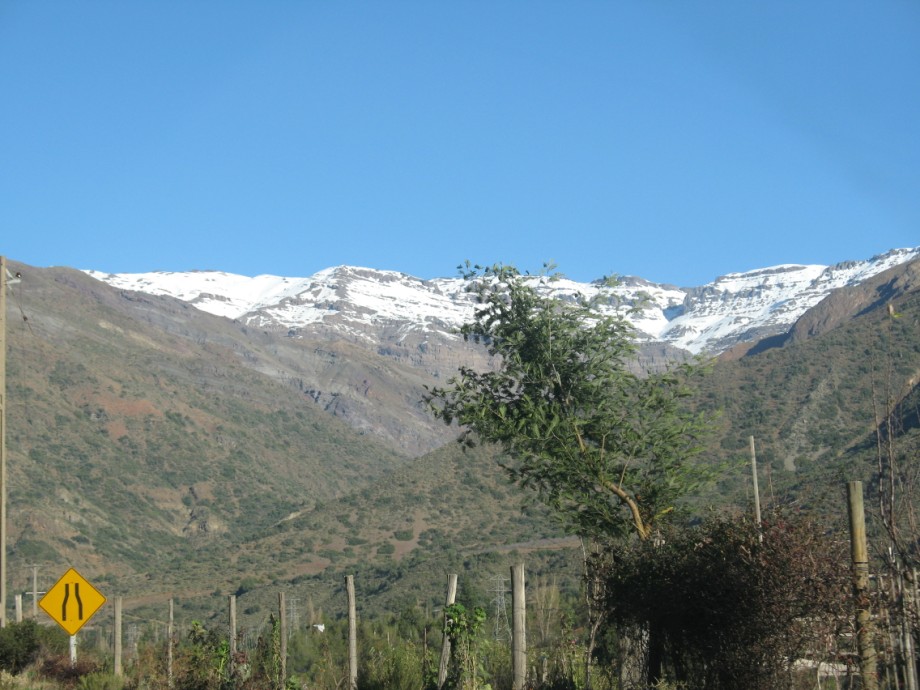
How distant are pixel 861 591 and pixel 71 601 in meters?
14.1

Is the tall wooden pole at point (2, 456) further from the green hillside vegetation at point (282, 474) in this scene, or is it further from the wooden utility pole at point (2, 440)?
the green hillside vegetation at point (282, 474)

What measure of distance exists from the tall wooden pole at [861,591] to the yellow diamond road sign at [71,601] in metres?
13.6

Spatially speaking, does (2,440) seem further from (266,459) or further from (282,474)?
(266,459)

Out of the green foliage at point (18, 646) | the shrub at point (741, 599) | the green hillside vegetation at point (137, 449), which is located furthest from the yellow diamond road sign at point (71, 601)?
the green hillside vegetation at point (137, 449)

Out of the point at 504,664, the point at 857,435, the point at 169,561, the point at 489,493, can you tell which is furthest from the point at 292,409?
the point at 504,664

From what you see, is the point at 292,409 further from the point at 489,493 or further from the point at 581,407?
the point at 581,407

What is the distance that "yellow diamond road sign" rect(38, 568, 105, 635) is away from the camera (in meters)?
18.0

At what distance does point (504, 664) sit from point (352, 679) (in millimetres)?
3068

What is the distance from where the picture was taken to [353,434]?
190375mm

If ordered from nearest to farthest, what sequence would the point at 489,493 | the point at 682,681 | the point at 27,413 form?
1. the point at 682,681
2. the point at 489,493
3. the point at 27,413

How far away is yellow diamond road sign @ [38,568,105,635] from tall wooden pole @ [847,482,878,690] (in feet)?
44.6

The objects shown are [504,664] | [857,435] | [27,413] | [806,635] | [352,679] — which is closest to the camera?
[806,635]

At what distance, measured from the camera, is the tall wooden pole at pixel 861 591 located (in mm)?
7531

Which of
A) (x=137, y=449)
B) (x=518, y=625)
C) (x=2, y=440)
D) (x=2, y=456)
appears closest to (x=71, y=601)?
(x=2, y=456)
